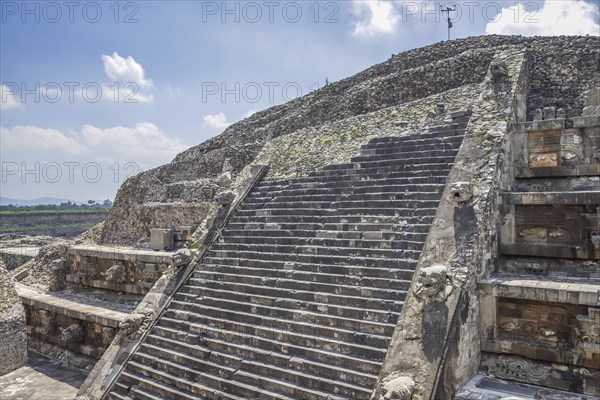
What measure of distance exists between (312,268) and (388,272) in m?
1.50

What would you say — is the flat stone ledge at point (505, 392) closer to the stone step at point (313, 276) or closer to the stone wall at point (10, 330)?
the stone step at point (313, 276)

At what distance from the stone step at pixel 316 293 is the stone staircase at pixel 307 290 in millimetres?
18

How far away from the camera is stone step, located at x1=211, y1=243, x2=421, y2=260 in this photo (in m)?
7.37

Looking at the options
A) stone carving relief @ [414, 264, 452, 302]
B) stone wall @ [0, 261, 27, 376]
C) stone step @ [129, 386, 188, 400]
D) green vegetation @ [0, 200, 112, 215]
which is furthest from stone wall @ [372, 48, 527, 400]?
green vegetation @ [0, 200, 112, 215]

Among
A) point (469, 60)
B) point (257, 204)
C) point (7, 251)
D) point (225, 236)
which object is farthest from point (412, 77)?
point (7, 251)

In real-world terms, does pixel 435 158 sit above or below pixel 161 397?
above

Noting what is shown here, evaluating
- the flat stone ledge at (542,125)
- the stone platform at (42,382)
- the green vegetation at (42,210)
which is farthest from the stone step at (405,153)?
the green vegetation at (42,210)

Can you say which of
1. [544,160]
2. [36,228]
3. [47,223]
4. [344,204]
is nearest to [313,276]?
[344,204]

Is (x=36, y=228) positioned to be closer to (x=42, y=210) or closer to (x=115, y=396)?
(x=42, y=210)

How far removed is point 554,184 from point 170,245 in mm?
9981

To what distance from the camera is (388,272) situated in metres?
7.05

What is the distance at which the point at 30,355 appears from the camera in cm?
1241

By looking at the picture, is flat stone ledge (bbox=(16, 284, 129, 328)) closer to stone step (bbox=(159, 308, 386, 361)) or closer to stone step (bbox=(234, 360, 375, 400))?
stone step (bbox=(159, 308, 386, 361))

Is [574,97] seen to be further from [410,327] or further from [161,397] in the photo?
[161,397]
